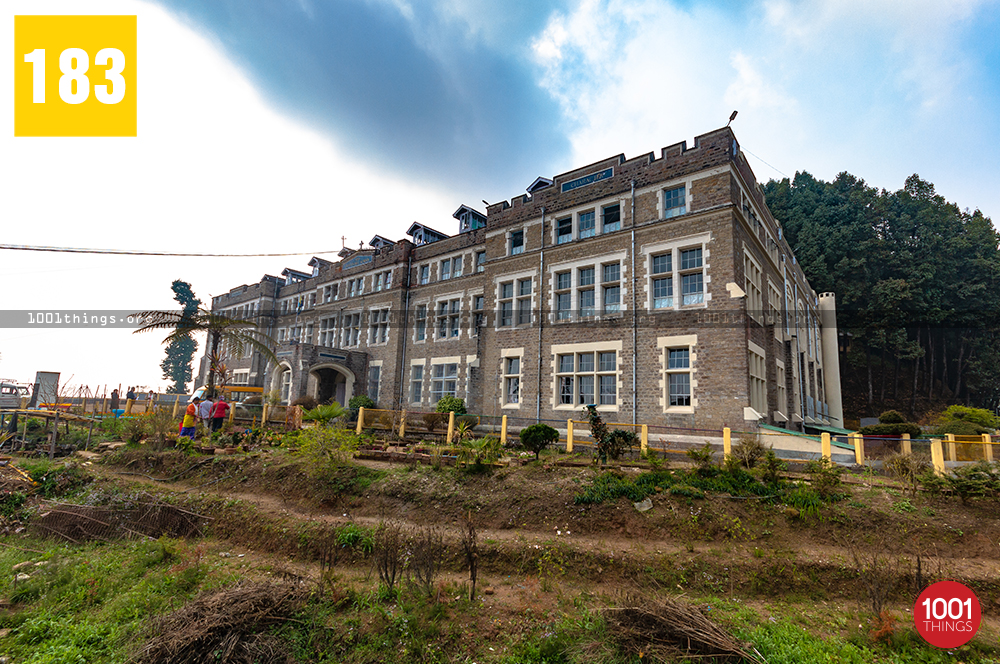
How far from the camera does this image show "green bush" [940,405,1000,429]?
17.3 meters

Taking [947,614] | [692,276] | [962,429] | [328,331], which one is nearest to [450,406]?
[692,276]

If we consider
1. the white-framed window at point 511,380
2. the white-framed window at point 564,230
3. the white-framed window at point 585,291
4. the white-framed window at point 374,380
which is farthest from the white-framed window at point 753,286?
the white-framed window at point 374,380

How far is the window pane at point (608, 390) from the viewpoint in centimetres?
1664

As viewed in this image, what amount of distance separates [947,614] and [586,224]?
15361 millimetres

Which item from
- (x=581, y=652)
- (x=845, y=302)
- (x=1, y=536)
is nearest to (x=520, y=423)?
(x=581, y=652)

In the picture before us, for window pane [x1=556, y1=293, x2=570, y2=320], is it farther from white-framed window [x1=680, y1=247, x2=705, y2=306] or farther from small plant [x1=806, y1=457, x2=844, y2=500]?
small plant [x1=806, y1=457, x2=844, y2=500]

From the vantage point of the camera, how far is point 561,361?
18.5 metres

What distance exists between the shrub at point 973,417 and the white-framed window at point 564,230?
53.7 feet

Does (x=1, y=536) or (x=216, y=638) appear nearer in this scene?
(x=216, y=638)

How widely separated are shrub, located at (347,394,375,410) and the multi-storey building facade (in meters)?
1.19

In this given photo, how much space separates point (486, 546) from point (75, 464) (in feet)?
49.8

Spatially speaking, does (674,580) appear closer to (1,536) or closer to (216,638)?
(216,638)

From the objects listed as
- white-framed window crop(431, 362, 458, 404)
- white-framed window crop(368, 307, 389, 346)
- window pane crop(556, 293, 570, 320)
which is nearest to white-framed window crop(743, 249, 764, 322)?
window pane crop(556, 293, 570, 320)

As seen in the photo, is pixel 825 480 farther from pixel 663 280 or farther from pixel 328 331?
pixel 328 331
